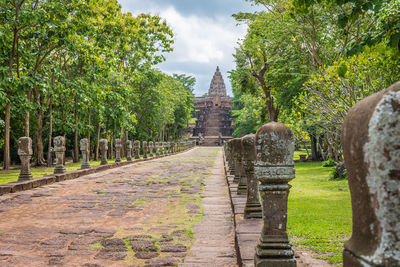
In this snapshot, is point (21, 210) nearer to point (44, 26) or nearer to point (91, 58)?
point (44, 26)

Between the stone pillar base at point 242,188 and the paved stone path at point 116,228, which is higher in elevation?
the stone pillar base at point 242,188

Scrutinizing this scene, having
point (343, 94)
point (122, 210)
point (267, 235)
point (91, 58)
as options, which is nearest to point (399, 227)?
point (267, 235)

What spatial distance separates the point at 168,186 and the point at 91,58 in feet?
24.8

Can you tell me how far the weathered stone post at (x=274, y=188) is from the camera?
2.66 metres

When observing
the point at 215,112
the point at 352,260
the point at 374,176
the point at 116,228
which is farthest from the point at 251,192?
the point at 215,112

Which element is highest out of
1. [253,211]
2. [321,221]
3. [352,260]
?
[352,260]

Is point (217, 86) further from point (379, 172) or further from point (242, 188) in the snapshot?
point (379, 172)

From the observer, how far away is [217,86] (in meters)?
88.4

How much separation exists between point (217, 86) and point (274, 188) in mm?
86600

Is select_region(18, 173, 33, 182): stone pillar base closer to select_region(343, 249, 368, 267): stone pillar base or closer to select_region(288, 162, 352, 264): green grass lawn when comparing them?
select_region(288, 162, 352, 264): green grass lawn

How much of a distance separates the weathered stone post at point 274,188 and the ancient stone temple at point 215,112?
7076cm

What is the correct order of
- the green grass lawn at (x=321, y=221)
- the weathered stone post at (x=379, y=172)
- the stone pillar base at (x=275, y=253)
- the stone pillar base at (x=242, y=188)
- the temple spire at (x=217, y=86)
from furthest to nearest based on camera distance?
1. the temple spire at (x=217, y=86)
2. the stone pillar base at (x=242, y=188)
3. the green grass lawn at (x=321, y=221)
4. the stone pillar base at (x=275, y=253)
5. the weathered stone post at (x=379, y=172)

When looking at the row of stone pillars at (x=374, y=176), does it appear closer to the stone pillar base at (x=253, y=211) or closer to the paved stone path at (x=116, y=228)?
the paved stone path at (x=116, y=228)

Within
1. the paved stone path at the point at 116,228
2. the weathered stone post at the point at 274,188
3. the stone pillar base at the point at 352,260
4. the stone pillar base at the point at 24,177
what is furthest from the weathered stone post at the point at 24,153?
the stone pillar base at the point at 352,260
